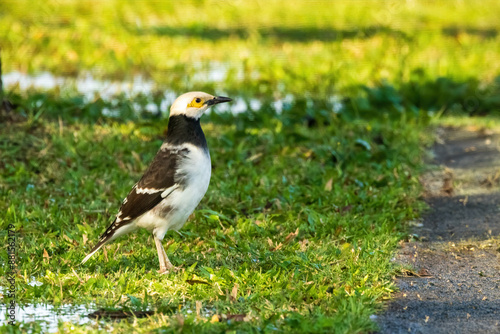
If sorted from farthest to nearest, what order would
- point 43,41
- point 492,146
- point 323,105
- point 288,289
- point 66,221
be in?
1. point 43,41
2. point 323,105
3. point 492,146
4. point 66,221
5. point 288,289

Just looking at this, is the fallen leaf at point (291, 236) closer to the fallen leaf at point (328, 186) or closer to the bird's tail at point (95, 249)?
the fallen leaf at point (328, 186)

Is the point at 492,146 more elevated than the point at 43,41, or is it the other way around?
the point at 43,41

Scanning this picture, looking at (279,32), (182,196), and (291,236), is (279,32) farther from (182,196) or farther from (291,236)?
(182,196)

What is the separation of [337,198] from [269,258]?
1.67 meters

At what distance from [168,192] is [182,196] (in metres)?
0.11

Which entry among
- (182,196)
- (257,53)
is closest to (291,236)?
(182,196)

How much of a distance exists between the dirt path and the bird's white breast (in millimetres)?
1563

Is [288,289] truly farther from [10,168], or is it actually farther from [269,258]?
[10,168]

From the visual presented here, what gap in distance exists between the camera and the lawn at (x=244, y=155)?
4.96 meters

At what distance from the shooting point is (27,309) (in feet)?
15.6

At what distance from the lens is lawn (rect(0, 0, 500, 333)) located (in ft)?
16.3

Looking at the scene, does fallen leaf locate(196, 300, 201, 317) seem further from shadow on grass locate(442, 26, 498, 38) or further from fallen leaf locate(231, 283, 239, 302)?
shadow on grass locate(442, 26, 498, 38)

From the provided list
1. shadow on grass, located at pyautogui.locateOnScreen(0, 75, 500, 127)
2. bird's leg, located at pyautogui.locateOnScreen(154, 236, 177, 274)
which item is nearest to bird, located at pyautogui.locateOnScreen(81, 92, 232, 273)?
bird's leg, located at pyautogui.locateOnScreen(154, 236, 177, 274)

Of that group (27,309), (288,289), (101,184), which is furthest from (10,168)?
(288,289)
